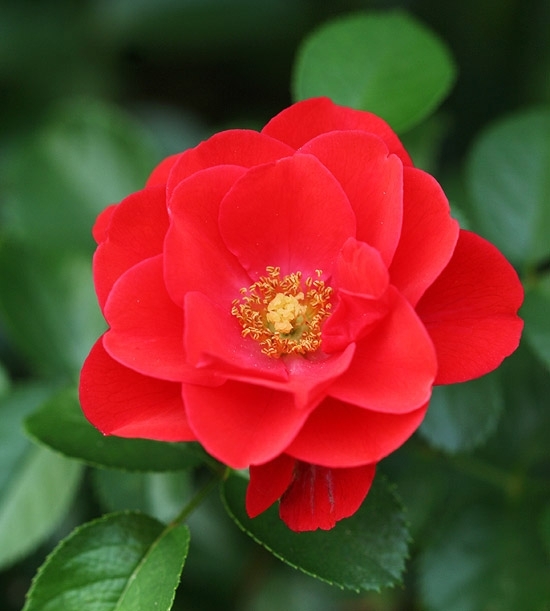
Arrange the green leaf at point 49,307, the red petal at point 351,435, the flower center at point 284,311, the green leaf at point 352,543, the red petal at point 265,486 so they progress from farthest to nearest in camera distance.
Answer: the green leaf at point 49,307, the flower center at point 284,311, the green leaf at point 352,543, the red petal at point 265,486, the red petal at point 351,435

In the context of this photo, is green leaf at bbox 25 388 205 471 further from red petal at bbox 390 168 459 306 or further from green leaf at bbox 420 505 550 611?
green leaf at bbox 420 505 550 611

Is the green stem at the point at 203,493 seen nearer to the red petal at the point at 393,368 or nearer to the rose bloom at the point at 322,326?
the rose bloom at the point at 322,326

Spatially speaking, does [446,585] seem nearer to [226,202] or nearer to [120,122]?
[226,202]

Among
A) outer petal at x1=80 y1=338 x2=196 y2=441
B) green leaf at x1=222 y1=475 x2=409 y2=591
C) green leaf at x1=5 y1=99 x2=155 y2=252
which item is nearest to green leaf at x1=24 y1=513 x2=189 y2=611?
green leaf at x1=222 y1=475 x2=409 y2=591

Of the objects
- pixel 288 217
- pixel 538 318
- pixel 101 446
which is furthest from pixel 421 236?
pixel 101 446

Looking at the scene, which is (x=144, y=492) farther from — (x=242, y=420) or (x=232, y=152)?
(x=232, y=152)

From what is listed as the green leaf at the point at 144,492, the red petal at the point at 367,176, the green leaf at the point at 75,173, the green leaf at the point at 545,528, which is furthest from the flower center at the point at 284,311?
the green leaf at the point at 75,173
